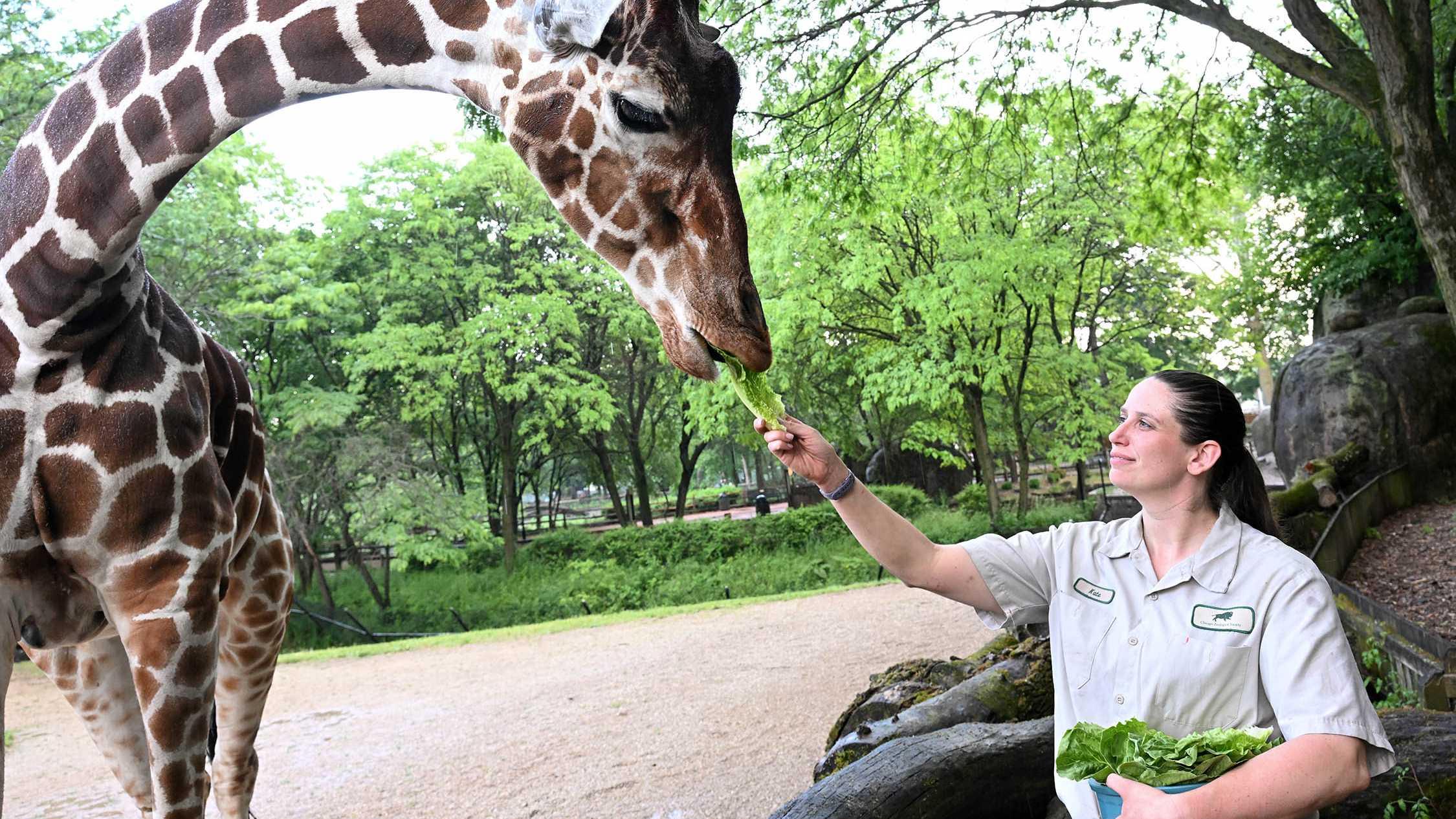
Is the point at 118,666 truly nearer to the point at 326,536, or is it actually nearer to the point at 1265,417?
the point at 326,536

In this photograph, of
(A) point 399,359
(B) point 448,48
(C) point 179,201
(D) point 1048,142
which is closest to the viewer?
(B) point 448,48

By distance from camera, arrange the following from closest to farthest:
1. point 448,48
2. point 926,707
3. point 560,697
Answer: point 448,48, point 926,707, point 560,697

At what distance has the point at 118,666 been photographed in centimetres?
238

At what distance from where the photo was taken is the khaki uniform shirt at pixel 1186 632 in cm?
183

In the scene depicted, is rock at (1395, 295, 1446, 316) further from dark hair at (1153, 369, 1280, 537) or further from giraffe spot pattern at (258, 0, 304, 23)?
giraffe spot pattern at (258, 0, 304, 23)

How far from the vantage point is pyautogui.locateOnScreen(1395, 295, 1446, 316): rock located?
1238 centimetres

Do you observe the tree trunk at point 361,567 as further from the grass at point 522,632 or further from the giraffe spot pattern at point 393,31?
the giraffe spot pattern at point 393,31

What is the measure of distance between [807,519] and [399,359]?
→ 7.99 meters

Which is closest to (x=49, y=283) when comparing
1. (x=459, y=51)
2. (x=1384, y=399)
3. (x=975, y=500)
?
(x=459, y=51)

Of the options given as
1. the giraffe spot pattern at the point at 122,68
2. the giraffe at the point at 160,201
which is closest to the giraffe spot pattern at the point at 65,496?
the giraffe at the point at 160,201

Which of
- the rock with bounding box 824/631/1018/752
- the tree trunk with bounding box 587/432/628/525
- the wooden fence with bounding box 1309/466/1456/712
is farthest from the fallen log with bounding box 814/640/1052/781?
the tree trunk with bounding box 587/432/628/525

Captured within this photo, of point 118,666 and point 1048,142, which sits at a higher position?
point 1048,142

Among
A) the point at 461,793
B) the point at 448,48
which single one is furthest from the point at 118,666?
the point at 461,793

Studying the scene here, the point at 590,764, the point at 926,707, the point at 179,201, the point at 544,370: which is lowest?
the point at 590,764
